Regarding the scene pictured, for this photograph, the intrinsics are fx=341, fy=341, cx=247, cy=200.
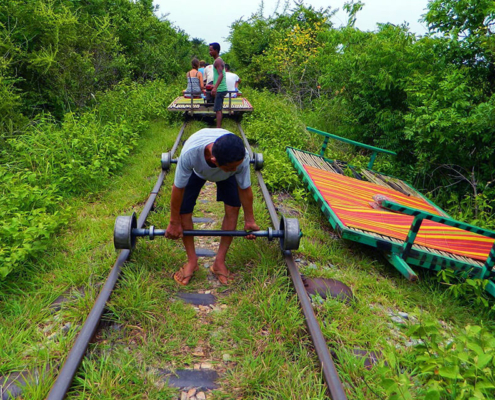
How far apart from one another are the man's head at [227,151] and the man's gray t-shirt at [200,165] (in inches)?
12.4

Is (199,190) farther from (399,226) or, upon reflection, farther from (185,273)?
(399,226)

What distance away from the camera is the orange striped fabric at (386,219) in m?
3.98

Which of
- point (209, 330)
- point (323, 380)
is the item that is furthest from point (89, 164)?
point (323, 380)

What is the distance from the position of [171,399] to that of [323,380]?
990mm

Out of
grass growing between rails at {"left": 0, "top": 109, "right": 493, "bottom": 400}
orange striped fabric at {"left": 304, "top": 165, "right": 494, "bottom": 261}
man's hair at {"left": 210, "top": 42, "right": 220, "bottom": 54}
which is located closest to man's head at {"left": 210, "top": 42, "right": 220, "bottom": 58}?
man's hair at {"left": 210, "top": 42, "right": 220, "bottom": 54}

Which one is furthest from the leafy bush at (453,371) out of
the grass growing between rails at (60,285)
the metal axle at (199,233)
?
the grass growing between rails at (60,285)

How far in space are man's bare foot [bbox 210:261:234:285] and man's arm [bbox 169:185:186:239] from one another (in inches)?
22.9

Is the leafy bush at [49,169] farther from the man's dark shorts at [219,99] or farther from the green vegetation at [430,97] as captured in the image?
the green vegetation at [430,97]

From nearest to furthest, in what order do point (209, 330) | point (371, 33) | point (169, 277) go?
point (209, 330), point (169, 277), point (371, 33)

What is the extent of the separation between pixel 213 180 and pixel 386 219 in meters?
2.56

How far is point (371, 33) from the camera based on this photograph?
750 cm

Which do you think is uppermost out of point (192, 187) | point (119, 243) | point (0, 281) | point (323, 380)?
point (192, 187)

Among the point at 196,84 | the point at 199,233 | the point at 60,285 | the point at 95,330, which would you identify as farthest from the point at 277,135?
the point at 95,330

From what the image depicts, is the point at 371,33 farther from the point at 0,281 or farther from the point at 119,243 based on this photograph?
the point at 0,281
